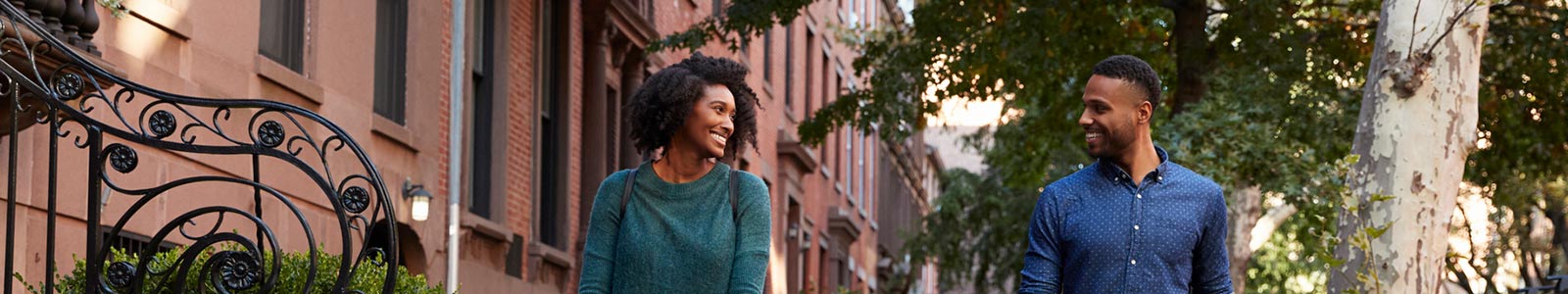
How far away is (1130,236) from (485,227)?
1332cm

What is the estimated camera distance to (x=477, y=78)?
1986 centimetres

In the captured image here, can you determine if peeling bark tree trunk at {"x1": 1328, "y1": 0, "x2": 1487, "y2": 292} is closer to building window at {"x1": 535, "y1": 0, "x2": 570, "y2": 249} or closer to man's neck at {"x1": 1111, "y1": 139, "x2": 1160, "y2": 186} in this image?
man's neck at {"x1": 1111, "y1": 139, "x2": 1160, "y2": 186}

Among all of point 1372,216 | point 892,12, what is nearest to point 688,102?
point 1372,216

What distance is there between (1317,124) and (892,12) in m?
25.2

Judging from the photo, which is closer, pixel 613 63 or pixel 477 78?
pixel 477 78

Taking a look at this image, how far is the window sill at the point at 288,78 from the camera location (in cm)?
1413

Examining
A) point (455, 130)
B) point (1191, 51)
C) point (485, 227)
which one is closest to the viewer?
point (455, 130)

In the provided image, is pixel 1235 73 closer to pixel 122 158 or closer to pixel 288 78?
pixel 288 78

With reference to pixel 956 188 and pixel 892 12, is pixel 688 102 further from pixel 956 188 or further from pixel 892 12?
pixel 892 12

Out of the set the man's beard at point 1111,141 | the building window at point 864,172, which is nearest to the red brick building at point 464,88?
the man's beard at point 1111,141

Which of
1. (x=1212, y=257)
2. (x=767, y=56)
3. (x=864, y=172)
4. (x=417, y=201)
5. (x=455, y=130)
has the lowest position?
(x=1212, y=257)

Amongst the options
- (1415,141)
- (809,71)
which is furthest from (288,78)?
(809,71)

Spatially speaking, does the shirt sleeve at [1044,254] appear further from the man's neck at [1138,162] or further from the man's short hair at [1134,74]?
the man's short hair at [1134,74]

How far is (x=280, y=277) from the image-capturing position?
27.4 ft
